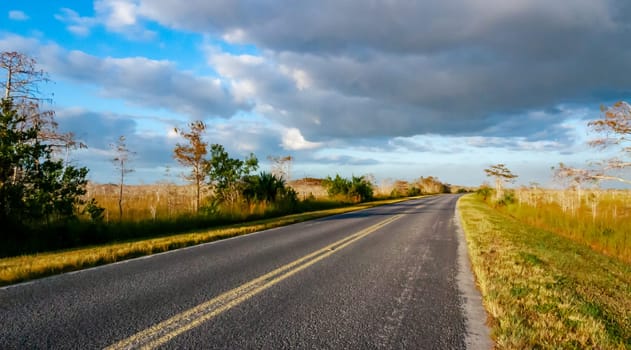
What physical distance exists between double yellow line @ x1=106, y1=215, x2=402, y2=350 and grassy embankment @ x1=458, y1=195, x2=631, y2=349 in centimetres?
330

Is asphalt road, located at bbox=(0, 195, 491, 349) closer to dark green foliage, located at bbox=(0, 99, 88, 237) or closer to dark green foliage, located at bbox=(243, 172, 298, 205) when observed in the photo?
dark green foliage, located at bbox=(0, 99, 88, 237)

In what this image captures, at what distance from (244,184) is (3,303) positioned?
16.5 meters

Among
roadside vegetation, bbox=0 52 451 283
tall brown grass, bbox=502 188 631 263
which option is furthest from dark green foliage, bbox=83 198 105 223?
tall brown grass, bbox=502 188 631 263

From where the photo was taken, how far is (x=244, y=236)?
11.4 metres

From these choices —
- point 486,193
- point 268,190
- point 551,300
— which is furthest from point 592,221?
point 486,193

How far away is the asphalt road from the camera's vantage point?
361cm

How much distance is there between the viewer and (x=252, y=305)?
4617 millimetres

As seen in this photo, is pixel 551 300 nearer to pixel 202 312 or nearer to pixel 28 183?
pixel 202 312

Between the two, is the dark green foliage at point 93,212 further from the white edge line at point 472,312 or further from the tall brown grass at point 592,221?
the tall brown grass at point 592,221

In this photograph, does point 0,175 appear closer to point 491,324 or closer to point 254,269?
point 254,269

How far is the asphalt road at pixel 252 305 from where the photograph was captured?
142 inches

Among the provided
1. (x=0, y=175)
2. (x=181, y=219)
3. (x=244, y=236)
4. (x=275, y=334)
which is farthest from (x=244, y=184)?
(x=275, y=334)

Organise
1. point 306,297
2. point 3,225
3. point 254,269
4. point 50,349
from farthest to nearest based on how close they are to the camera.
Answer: point 3,225 < point 254,269 < point 306,297 < point 50,349

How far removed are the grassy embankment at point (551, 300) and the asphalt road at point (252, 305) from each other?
322 mm
